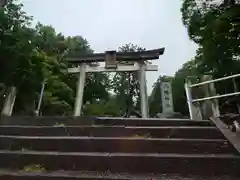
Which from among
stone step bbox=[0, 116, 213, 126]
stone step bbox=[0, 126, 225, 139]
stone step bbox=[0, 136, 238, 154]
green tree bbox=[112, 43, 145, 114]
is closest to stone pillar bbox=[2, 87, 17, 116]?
stone step bbox=[0, 116, 213, 126]

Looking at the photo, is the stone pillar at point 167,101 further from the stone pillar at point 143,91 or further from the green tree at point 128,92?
the green tree at point 128,92

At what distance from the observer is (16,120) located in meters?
5.22

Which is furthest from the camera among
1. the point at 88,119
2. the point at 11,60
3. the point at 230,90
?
the point at 230,90

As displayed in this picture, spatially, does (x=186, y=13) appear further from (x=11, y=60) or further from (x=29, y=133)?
(x=29, y=133)

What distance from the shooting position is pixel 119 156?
8.98 feet

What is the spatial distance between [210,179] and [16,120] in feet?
13.4

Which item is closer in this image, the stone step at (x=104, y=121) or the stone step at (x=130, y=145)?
the stone step at (x=130, y=145)

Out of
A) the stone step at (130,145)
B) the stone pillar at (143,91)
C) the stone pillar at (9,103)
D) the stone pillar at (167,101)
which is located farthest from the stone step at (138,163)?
the stone pillar at (143,91)

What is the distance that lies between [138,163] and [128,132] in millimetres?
985

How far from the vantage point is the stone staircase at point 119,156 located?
8.44 ft

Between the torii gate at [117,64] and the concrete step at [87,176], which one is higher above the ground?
the torii gate at [117,64]

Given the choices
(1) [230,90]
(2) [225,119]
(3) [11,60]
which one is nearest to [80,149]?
(2) [225,119]

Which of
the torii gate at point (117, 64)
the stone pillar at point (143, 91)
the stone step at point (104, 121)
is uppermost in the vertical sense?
the torii gate at point (117, 64)

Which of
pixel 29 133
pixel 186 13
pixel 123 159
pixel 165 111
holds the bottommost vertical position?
pixel 123 159
